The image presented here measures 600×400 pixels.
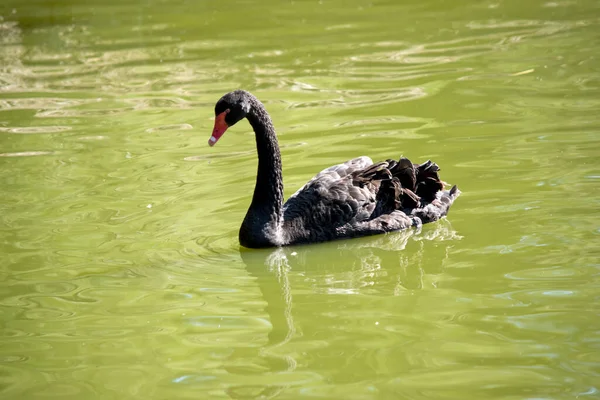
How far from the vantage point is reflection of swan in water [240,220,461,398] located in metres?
5.38

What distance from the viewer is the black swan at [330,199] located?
638 centimetres

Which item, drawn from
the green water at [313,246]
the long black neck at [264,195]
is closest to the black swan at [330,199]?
the long black neck at [264,195]

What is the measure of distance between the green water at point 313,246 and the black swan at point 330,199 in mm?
137

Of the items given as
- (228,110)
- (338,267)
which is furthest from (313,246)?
(228,110)

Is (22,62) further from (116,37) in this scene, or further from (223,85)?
(223,85)

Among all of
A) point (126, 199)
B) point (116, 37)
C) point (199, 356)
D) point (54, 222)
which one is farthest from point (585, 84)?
point (116, 37)

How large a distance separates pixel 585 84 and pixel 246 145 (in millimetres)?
3476

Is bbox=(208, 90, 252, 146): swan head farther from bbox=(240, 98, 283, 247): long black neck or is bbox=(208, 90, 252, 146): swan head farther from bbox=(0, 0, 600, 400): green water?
bbox=(0, 0, 600, 400): green water

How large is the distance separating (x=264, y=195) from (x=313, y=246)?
49cm

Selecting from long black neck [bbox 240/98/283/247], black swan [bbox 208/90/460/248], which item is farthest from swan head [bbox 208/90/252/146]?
long black neck [bbox 240/98/283/247]

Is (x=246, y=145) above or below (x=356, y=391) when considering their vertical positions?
above

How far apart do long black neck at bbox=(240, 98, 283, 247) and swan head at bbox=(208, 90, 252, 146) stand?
11 centimetres

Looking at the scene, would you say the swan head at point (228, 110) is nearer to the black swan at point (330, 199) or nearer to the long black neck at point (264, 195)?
the black swan at point (330, 199)

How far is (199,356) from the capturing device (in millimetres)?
4789
